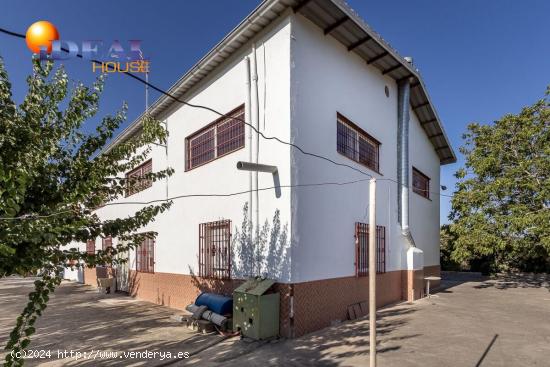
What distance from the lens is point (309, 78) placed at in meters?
8.52

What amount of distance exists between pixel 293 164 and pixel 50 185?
449cm

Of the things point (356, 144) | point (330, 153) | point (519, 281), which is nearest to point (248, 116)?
point (330, 153)

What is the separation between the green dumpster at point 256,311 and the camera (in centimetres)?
721

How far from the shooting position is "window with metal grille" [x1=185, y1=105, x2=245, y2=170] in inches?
375

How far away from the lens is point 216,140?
10398 millimetres

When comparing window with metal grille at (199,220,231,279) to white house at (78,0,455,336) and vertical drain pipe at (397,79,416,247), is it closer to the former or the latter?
white house at (78,0,455,336)

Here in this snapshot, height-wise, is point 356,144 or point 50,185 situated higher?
point 356,144

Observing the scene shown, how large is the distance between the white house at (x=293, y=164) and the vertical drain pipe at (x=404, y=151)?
4cm

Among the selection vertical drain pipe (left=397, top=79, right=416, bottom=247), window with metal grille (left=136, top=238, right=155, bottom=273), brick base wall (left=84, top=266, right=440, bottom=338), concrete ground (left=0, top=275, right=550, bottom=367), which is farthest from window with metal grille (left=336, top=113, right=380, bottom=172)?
window with metal grille (left=136, top=238, right=155, bottom=273)

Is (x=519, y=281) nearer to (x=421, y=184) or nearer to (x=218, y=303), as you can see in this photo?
(x=421, y=184)

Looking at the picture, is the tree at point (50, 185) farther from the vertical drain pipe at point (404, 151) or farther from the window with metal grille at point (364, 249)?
the vertical drain pipe at point (404, 151)

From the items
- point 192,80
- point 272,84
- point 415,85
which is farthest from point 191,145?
point 415,85

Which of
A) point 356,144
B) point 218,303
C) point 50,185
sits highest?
point 356,144

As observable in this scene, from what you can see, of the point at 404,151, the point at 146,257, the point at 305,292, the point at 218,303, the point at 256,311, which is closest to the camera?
the point at 256,311
